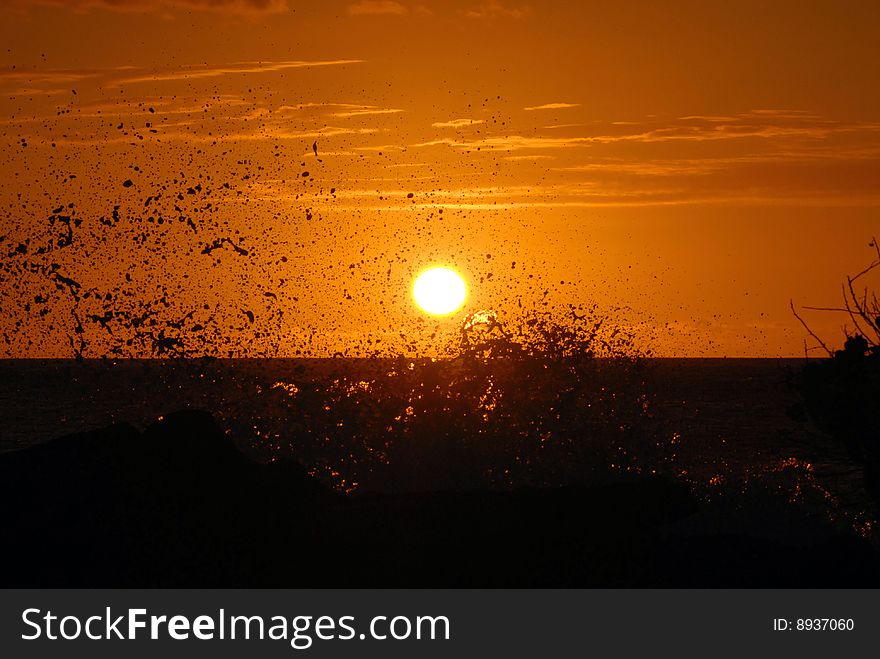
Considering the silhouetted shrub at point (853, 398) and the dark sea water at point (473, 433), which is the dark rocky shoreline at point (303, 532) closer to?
the silhouetted shrub at point (853, 398)

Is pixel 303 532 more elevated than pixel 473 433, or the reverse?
pixel 473 433

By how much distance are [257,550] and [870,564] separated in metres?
6.18

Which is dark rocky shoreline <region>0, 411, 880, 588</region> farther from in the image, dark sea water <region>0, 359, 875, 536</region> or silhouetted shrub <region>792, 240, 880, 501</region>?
dark sea water <region>0, 359, 875, 536</region>

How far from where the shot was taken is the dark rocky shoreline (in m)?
11.2

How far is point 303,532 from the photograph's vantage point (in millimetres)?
11766

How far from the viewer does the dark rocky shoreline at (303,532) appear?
11.2 m

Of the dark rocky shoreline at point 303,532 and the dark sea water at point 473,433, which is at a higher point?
the dark sea water at point 473,433

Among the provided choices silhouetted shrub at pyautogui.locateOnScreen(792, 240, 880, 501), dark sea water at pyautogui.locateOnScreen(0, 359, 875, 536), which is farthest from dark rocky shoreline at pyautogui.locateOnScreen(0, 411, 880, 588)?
dark sea water at pyautogui.locateOnScreen(0, 359, 875, 536)

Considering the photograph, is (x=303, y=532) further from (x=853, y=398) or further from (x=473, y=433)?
(x=473, y=433)

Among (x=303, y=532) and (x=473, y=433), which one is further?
(x=473, y=433)

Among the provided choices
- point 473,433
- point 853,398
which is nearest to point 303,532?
point 853,398

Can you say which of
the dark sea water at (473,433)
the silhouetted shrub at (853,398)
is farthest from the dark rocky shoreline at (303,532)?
the dark sea water at (473,433)

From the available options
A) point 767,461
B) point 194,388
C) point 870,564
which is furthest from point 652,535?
point 194,388
